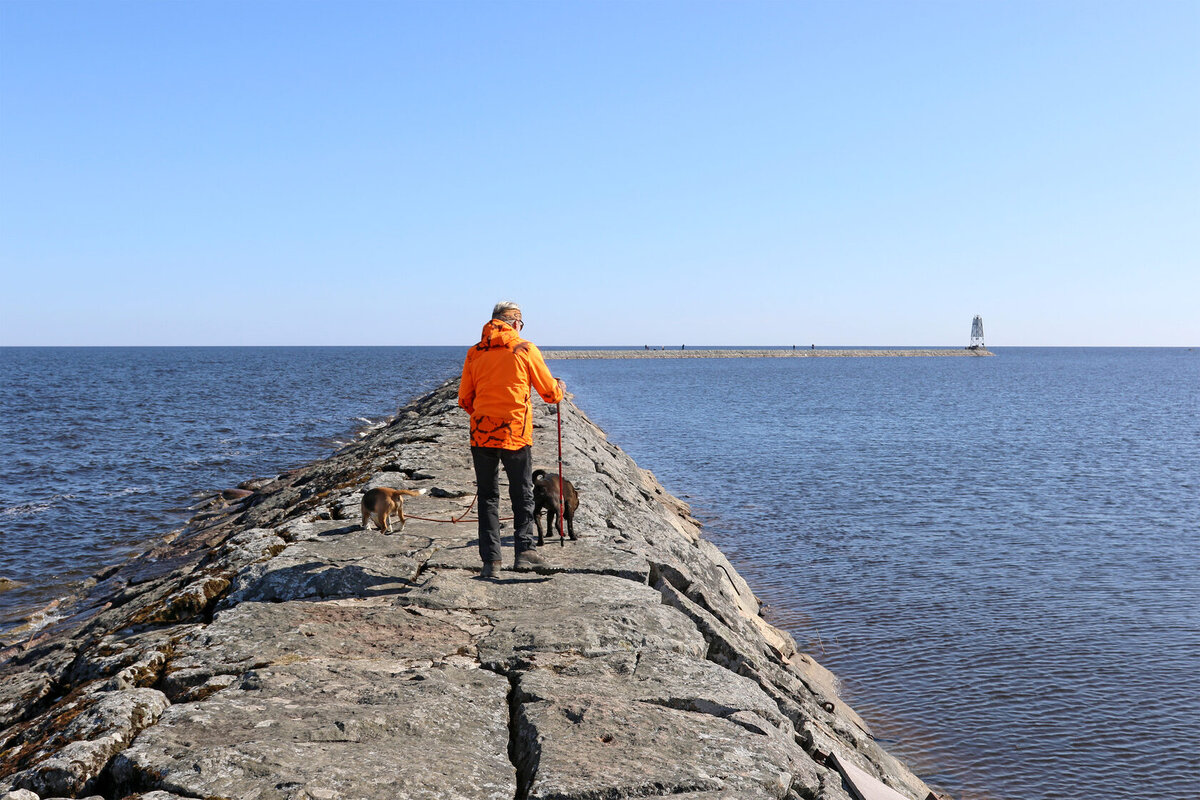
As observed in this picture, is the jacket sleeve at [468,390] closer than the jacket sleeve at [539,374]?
No

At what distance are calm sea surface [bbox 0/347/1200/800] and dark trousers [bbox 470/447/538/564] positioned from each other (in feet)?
13.8

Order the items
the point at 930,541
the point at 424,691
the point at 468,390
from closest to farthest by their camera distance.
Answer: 1. the point at 424,691
2. the point at 468,390
3. the point at 930,541

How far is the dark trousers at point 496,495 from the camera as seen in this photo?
5961 millimetres

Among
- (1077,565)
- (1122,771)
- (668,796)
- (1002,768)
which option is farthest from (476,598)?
(1077,565)

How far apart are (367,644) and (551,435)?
9.07m

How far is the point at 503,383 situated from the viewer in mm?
5930

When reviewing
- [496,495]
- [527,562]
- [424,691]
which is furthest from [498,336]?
[424,691]

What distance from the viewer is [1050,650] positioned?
9766mm

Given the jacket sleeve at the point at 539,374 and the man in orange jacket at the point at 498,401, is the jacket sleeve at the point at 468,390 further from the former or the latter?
the jacket sleeve at the point at 539,374

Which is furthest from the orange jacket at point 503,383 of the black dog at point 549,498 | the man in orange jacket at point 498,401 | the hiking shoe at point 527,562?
the hiking shoe at point 527,562

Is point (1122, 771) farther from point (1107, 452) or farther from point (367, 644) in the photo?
point (1107, 452)

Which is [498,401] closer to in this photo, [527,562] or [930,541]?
[527,562]

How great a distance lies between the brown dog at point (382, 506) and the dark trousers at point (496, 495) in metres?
1.34

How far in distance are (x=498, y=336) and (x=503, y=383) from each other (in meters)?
0.34
